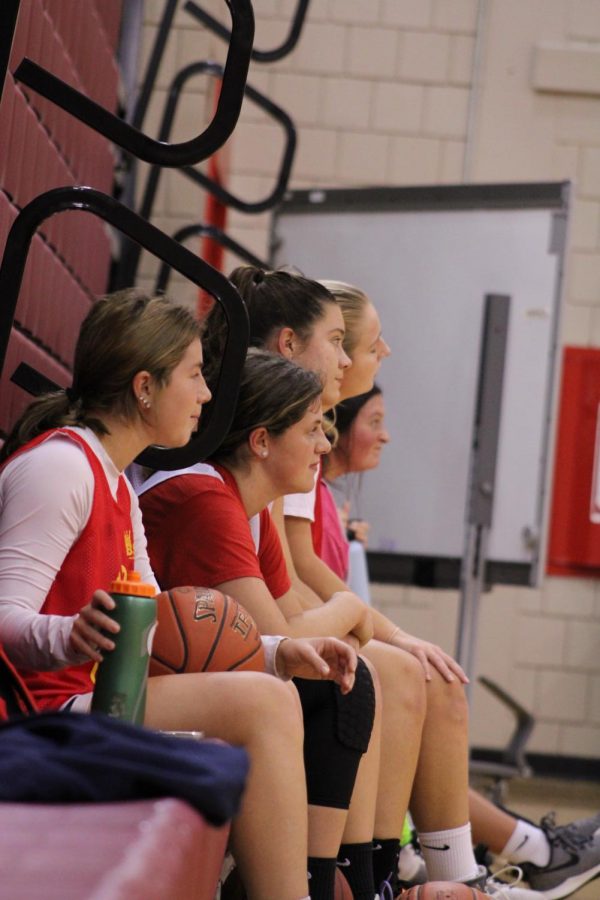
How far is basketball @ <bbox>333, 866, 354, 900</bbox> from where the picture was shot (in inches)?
84.8

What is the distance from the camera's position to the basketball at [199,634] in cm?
186

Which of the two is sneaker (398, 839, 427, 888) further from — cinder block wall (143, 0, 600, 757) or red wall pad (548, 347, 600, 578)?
red wall pad (548, 347, 600, 578)

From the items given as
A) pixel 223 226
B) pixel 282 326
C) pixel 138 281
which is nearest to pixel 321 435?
pixel 282 326


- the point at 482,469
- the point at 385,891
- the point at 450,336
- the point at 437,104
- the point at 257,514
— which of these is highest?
the point at 437,104

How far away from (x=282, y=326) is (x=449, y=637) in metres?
3.17

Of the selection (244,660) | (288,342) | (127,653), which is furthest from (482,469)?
(127,653)

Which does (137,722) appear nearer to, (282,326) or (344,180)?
(282,326)

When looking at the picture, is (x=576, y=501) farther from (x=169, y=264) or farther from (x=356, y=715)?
(x=169, y=264)

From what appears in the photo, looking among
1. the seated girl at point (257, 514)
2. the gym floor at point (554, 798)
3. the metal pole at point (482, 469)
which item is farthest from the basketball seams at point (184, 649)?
the gym floor at point (554, 798)

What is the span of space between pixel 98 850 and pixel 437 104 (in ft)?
17.4

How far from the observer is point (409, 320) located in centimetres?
Answer: 470

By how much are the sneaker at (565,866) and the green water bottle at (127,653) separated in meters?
1.89

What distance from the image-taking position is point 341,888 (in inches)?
85.4

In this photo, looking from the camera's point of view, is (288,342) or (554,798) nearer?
(288,342)
